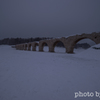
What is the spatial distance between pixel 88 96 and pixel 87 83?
1.82 ft

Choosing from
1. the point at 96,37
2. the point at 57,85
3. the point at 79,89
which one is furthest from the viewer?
the point at 96,37

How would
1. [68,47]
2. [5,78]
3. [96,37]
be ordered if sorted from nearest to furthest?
1. [5,78]
2. [96,37]
3. [68,47]

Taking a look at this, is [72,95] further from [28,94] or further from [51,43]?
[51,43]

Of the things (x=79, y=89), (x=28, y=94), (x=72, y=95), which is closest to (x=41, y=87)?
(x=28, y=94)

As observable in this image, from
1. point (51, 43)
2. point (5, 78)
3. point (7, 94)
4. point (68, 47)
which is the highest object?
point (51, 43)

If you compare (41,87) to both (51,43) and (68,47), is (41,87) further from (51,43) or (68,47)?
(51,43)

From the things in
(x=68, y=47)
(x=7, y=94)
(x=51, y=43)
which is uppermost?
(x=51, y=43)

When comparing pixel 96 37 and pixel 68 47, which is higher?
pixel 96 37

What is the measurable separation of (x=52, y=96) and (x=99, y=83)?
6.30 ft

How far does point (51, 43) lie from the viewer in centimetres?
1595

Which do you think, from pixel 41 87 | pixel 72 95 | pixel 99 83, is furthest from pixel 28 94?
pixel 99 83

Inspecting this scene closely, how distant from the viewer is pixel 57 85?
221cm

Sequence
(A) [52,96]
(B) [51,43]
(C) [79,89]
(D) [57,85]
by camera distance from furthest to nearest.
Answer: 1. (B) [51,43]
2. (D) [57,85]
3. (C) [79,89]
4. (A) [52,96]

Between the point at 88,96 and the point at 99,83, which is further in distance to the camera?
the point at 99,83
